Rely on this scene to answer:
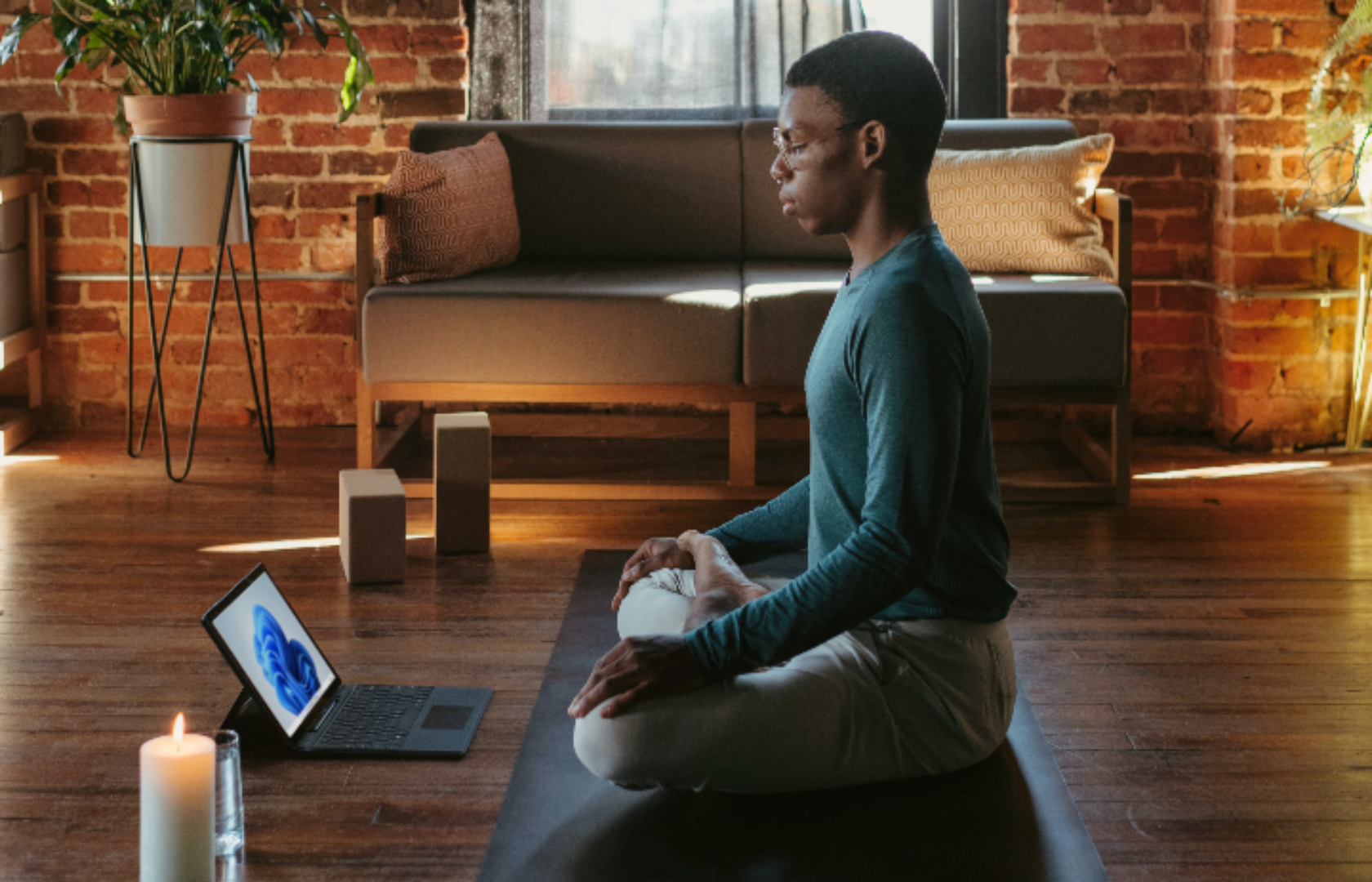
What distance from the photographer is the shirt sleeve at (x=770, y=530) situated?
2.14 m

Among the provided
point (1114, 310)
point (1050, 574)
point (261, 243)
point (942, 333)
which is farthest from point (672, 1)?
point (942, 333)

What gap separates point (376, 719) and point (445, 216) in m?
1.75

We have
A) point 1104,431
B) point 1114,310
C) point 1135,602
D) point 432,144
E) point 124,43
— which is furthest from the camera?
point 1104,431

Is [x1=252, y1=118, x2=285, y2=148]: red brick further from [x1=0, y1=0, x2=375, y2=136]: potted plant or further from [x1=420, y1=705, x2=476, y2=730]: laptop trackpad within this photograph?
[x1=420, y1=705, x2=476, y2=730]: laptop trackpad

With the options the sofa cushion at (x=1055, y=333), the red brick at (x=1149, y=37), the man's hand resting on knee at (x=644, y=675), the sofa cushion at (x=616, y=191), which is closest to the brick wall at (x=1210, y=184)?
the red brick at (x=1149, y=37)

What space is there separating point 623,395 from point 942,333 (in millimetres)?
2014

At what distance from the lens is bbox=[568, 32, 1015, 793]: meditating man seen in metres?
1.68

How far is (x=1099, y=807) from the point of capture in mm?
2062

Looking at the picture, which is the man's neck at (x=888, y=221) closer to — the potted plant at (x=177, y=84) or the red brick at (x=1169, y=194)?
the potted plant at (x=177, y=84)

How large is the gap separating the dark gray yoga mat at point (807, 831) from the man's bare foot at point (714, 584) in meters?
0.25

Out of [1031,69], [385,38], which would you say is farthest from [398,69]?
[1031,69]

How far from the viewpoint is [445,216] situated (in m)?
3.80

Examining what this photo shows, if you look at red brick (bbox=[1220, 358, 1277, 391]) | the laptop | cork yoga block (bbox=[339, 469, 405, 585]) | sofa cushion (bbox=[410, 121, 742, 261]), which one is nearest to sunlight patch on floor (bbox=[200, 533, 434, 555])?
cork yoga block (bbox=[339, 469, 405, 585])

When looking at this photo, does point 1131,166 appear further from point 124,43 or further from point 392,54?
point 124,43
